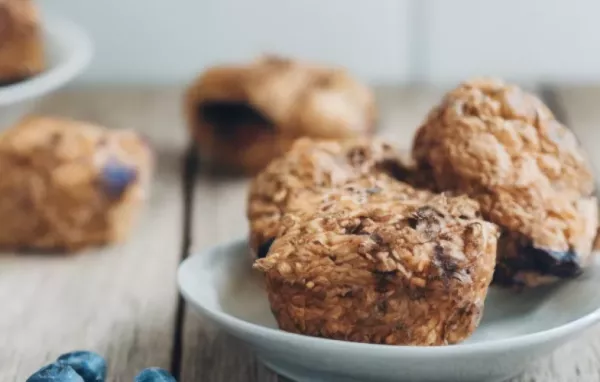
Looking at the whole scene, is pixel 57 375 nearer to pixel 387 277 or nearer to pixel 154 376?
pixel 154 376

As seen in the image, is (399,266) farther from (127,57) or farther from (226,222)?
(127,57)

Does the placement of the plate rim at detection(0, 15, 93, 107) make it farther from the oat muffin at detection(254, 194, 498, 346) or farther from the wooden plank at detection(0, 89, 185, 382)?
the oat muffin at detection(254, 194, 498, 346)

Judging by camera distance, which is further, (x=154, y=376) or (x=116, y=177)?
(x=116, y=177)

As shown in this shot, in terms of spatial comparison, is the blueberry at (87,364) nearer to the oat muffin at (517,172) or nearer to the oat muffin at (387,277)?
the oat muffin at (387,277)

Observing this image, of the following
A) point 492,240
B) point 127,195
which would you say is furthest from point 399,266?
point 127,195

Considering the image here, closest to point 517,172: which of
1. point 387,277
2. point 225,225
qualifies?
point 387,277
